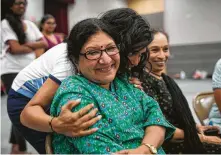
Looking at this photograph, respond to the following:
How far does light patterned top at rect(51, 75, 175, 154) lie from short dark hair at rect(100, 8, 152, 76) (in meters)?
0.15

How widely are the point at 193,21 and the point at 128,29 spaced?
2.06 feet

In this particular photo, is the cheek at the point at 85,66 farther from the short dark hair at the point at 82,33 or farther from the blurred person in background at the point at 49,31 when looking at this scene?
the blurred person in background at the point at 49,31

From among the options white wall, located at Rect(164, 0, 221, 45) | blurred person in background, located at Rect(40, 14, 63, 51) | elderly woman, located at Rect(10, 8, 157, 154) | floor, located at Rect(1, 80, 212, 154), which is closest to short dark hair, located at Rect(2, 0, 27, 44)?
blurred person in background, located at Rect(40, 14, 63, 51)

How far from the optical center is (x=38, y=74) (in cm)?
117

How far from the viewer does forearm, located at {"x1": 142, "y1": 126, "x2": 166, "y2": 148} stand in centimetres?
98

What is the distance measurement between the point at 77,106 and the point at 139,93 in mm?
287

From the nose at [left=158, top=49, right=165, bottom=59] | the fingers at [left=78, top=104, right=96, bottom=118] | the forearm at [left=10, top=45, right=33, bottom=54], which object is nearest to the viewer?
the fingers at [left=78, top=104, right=96, bottom=118]

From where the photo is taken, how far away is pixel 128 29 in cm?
110

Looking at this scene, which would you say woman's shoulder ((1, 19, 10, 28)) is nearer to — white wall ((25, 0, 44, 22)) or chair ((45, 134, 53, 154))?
white wall ((25, 0, 44, 22))

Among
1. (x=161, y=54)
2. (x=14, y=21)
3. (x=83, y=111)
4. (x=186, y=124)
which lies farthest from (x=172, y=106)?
(x=14, y=21)

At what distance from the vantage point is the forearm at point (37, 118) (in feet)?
3.06

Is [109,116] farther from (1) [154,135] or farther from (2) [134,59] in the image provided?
(2) [134,59]

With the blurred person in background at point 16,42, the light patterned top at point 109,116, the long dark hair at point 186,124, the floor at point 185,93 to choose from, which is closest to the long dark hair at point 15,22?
the blurred person in background at point 16,42

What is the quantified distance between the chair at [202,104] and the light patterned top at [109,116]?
2.07ft
